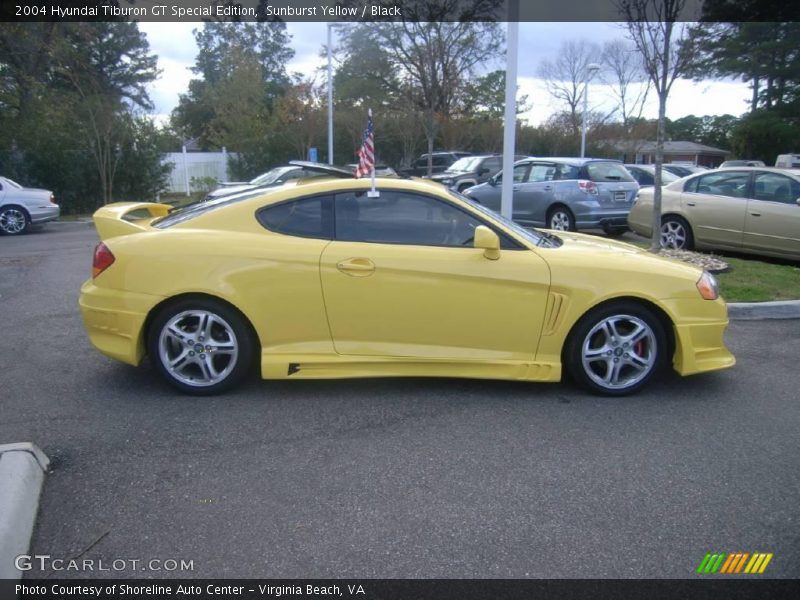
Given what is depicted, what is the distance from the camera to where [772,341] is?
581cm

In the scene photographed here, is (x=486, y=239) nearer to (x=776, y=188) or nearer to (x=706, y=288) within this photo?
(x=706, y=288)

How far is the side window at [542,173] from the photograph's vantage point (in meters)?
12.4

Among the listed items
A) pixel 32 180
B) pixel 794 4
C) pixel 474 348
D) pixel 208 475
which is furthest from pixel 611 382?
pixel 794 4

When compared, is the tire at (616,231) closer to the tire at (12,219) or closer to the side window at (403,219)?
the side window at (403,219)

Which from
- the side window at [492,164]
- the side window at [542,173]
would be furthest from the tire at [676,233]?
the side window at [492,164]

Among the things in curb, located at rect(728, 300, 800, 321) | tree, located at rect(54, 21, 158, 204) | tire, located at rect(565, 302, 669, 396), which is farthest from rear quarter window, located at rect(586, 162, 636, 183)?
tree, located at rect(54, 21, 158, 204)

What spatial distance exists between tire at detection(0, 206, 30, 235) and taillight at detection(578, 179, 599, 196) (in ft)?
41.2

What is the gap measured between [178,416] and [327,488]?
1336 millimetres

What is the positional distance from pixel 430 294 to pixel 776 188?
292 inches

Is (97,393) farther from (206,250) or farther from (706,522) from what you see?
(706,522)

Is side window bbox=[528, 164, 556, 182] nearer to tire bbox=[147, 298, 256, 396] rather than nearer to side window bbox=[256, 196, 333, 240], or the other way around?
side window bbox=[256, 196, 333, 240]

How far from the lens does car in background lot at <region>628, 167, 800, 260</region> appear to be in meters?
9.13

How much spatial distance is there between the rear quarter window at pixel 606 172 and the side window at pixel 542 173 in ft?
2.19

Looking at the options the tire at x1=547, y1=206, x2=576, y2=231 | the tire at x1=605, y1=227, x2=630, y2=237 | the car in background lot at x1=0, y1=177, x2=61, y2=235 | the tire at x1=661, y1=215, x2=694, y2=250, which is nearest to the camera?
the tire at x1=661, y1=215, x2=694, y2=250
